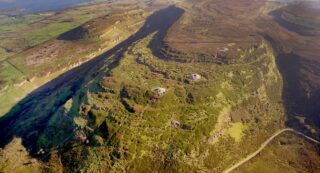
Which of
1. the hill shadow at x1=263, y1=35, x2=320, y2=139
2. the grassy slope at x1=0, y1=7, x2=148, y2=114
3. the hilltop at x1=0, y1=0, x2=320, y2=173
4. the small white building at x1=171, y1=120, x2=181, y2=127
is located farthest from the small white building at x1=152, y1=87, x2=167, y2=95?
the grassy slope at x1=0, y1=7, x2=148, y2=114

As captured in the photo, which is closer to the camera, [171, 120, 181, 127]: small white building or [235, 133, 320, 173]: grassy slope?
[235, 133, 320, 173]: grassy slope

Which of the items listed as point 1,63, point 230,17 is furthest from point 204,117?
point 1,63

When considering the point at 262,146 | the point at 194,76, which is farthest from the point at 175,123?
the point at 262,146

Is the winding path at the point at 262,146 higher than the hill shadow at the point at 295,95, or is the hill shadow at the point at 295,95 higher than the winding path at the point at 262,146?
the hill shadow at the point at 295,95

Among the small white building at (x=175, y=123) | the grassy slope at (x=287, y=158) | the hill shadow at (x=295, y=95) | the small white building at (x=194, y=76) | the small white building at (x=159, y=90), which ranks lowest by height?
the grassy slope at (x=287, y=158)

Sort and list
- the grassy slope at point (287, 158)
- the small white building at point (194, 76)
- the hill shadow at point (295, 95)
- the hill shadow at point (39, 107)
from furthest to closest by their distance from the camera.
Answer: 1. the small white building at point (194, 76)
2. the hill shadow at point (295, 95)
3. the hill shadow at point (39, 107)
4. the grassy slope at point (287, 158)

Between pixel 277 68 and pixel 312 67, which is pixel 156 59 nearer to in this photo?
pixel 277 68

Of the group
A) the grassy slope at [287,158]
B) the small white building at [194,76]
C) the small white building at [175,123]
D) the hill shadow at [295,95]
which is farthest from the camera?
the small white building at [194,76]

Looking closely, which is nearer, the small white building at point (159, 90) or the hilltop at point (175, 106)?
the hilltop at point (175, 106)

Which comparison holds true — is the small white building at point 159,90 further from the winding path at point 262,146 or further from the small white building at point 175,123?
the winding path at point 262,146

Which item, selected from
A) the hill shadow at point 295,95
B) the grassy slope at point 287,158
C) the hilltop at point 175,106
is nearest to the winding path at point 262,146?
the grassy slope at point 287,158

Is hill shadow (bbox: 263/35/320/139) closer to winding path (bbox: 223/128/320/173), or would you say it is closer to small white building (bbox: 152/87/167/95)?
winding path (bbox: 223/128/320/173)
